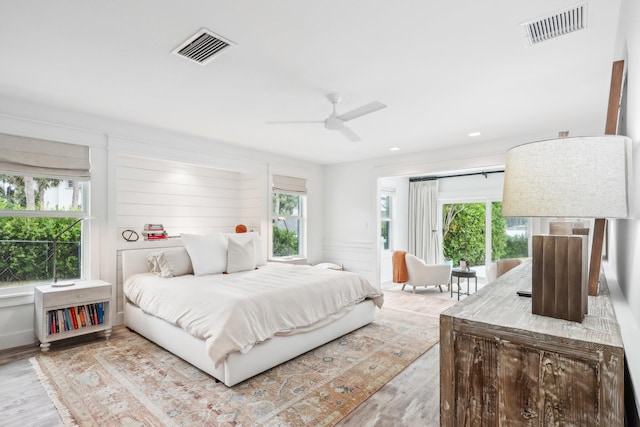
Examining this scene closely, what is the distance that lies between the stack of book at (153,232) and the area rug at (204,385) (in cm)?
139

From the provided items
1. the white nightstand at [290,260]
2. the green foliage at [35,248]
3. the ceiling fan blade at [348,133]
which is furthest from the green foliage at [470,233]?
the green foliage at [35,248]

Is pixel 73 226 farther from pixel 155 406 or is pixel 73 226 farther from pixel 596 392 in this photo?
pixel 596 392

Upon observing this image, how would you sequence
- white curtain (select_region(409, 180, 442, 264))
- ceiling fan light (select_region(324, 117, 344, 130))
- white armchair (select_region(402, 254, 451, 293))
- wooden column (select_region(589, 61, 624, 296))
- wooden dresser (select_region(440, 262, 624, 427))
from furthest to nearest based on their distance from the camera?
white curtain (select_region(409, 180, 442, 264))
white armchair (select_region(402, 254, 451, 293))
ceiling fan light (select_region(324, 117, 344, 130))
wooden column (select_region(589, 61, 624, 296))
wooden dresser (select_region(440, 262, 624, 427))

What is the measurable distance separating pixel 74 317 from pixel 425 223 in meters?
6.49

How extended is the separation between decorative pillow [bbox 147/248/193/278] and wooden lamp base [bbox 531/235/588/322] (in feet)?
12.1

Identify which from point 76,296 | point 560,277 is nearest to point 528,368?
point 560,277

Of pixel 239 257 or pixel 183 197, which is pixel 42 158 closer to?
pixel 183 197

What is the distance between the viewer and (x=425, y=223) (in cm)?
750

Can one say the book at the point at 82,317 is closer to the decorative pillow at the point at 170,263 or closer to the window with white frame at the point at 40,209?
the window with white frame at the point at 40,209

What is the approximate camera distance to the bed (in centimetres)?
254

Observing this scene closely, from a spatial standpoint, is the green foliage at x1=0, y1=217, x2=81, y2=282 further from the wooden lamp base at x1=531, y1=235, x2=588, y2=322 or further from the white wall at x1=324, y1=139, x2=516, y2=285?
the wooden lamp base at x1=531, y1=235, x2=588, y2=322

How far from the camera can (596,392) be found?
0.83 metres

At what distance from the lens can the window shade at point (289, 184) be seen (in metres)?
5.80

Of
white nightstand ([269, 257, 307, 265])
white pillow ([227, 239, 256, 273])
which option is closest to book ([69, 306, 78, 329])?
white pillow ([227, 239, 256, 273])
